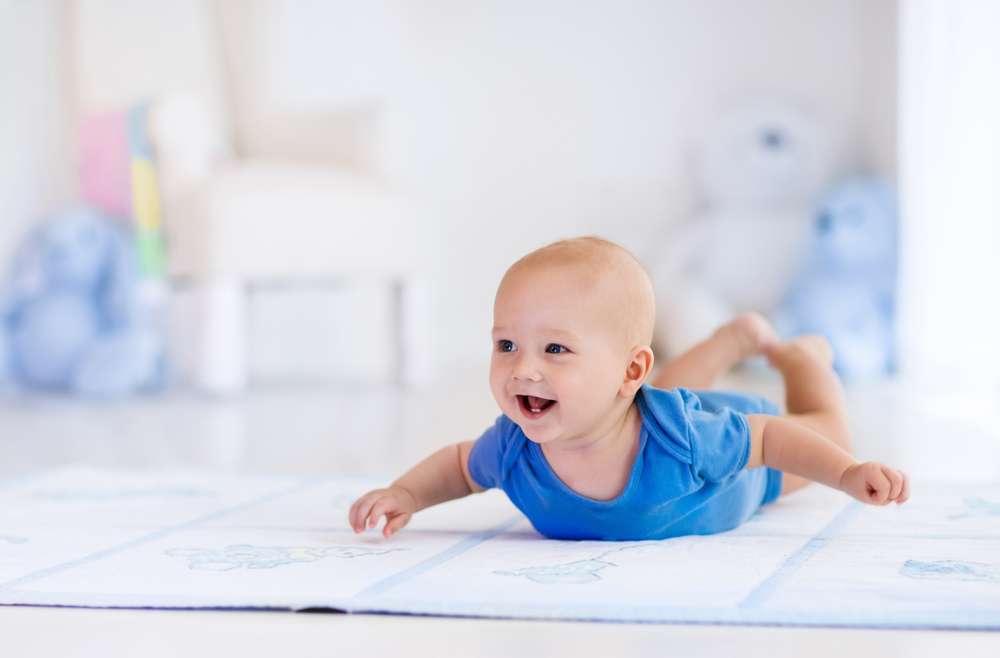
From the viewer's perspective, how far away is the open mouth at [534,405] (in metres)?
1.11

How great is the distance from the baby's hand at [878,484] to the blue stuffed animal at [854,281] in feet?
7.27

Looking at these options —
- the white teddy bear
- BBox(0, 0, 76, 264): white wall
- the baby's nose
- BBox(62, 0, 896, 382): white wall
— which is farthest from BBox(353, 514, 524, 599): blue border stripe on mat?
BBox(0, 0, 76, 264): white wall

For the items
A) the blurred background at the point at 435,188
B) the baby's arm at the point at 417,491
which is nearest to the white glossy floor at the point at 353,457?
the blurred background at the point at 435,188

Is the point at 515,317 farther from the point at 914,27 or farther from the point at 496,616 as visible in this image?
the point at 914,27

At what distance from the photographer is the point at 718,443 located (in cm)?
116

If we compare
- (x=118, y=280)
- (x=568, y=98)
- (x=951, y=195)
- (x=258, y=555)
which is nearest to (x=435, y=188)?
(x=568, y=98)

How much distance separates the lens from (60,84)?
3.88m

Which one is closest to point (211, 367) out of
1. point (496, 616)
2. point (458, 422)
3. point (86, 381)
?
point (86, 381)

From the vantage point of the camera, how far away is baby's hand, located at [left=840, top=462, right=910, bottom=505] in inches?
42.8

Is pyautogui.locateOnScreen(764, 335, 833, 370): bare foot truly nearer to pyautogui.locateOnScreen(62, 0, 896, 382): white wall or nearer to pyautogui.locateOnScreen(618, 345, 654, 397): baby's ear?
pyautogui.locateOnScreen(618, 345, 654, 397): baby's ear

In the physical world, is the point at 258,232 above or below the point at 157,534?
above

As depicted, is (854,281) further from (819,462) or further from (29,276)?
(819,462)

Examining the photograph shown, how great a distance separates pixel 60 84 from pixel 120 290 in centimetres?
90

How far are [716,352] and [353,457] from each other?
2.21 feet
